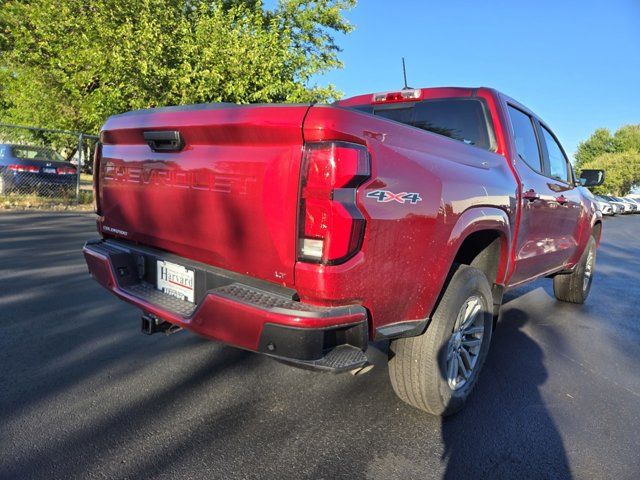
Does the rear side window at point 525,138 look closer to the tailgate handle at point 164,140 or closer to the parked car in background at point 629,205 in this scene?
the tailgate handle at point 164,140

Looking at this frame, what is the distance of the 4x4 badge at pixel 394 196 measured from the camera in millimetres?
1947

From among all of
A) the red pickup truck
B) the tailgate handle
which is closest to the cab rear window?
the red pickup truck

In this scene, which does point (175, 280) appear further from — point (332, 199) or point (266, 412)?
point (332, 199)

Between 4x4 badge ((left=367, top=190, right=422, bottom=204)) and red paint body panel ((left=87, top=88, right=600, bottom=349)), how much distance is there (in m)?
0.02

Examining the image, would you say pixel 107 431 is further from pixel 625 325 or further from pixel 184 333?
pixel 625 325

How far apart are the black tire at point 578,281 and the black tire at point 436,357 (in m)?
3.35

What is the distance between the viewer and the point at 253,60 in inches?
Result: 467

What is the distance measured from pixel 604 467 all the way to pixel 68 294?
4.67 m

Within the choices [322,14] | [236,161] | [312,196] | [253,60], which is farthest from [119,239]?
[322,14]

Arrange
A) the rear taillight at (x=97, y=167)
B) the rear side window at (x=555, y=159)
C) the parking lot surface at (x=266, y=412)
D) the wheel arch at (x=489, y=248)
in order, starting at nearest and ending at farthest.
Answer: the parking lot surface at (x=266, y=412) < the wheel arch at (x=489, y=248) < the rear taillight at (x=97, y=167) < the rear side window at (x=555, y=159)

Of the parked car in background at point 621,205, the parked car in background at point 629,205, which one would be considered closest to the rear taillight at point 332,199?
the parked car in background at point 621,205

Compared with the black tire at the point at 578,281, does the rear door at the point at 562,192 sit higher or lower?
higher

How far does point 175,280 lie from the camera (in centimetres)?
256

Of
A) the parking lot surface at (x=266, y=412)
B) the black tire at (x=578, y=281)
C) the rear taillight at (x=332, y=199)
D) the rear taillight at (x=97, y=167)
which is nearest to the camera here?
the rear taillight at (x=332, y=199)
